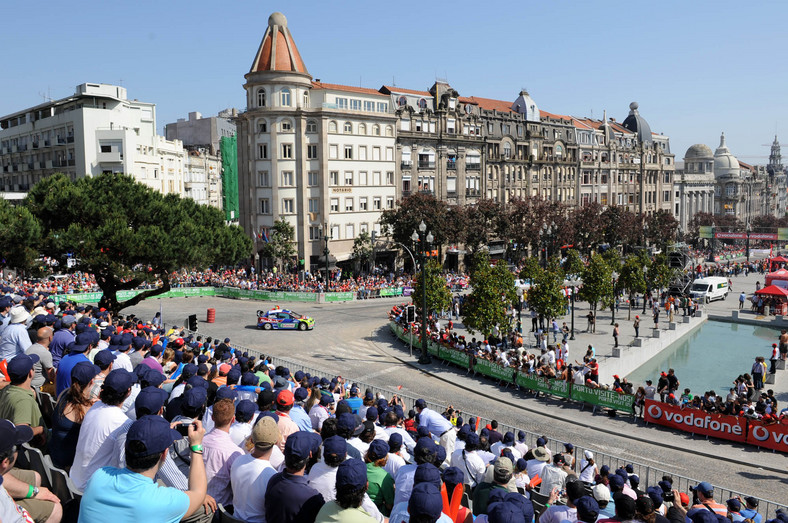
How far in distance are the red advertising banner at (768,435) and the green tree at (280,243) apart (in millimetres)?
42278

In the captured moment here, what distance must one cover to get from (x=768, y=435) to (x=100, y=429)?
2020 centimetres

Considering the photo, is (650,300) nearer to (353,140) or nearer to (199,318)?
(353,140)

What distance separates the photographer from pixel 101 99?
6456cm

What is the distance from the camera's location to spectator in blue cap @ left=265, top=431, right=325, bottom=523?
A: 5.50m

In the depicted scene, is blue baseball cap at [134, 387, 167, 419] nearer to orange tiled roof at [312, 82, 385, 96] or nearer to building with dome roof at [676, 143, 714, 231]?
orange tiled roof at [312, 82, 385, 96]

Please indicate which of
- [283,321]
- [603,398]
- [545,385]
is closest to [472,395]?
[545,385]

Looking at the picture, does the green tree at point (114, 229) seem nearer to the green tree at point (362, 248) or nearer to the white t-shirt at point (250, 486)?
the white t-shirt at point (250, 486)

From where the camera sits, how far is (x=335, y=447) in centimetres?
615

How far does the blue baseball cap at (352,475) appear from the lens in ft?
16.9

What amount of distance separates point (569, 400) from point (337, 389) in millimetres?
11863

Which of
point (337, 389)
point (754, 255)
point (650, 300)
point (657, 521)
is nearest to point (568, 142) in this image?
point (754, 255)

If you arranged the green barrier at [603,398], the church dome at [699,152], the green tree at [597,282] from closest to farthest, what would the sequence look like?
the green barrier at [603,398] < the green tree at [597,282] < the church dome at [699,152]

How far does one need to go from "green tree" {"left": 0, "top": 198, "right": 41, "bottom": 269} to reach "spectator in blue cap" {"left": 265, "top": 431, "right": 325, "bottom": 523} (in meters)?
27.3

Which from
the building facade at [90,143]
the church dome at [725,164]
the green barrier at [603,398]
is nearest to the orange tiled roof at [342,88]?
the building facade at [90,143]
